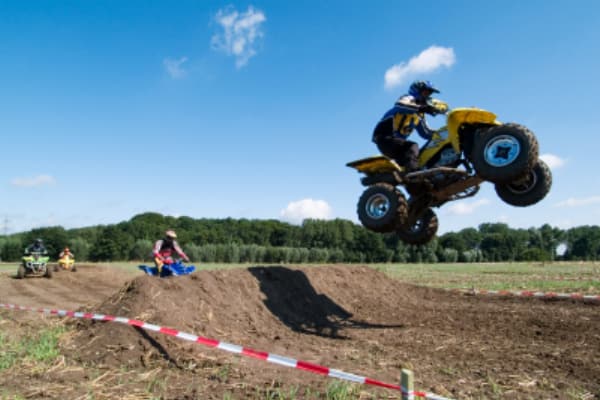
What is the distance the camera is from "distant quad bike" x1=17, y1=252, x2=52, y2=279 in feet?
61.9

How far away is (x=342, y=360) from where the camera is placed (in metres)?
5.63

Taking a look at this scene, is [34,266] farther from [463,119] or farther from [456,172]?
[463,119]

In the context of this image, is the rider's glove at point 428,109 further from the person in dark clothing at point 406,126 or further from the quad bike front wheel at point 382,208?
the quad bike front wheel at point 382,208

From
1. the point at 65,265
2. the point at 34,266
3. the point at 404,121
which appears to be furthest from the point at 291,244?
the point at 404,121

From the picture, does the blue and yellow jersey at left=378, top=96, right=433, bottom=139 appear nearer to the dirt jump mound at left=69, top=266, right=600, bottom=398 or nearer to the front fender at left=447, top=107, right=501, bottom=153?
the front fender at left=447, top=107, right=501, bottom=153

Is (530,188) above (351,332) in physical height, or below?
above

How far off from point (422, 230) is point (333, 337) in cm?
287

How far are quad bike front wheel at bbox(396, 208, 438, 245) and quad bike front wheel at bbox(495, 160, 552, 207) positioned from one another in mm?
1829

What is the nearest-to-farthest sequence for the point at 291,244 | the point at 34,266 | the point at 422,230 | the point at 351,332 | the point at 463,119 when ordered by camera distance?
the point at 463,119 → the point at 351,332 → the point at 422,230 → the point at 34,266 → the point at 291,244

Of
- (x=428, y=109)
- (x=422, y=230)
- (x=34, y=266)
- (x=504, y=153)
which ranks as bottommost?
(x=34, y=266)

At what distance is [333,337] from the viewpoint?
7355mm

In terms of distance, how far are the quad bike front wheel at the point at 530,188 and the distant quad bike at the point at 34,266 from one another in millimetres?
19409

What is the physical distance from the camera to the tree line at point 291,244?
66750 millimetres

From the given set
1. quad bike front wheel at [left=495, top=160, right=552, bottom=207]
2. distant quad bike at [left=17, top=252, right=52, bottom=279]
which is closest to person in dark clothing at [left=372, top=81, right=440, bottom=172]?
quad bike front wheel at [left=495, top=160, right=552, bottom=207]
